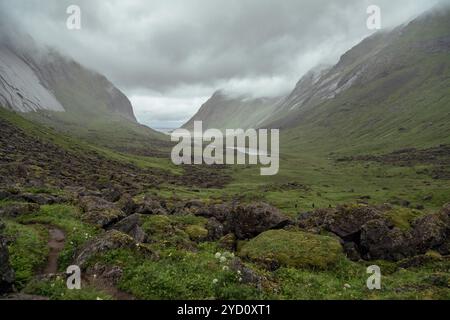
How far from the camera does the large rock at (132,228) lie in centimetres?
2494

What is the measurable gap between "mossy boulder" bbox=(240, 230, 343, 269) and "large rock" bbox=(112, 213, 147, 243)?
22.8ft

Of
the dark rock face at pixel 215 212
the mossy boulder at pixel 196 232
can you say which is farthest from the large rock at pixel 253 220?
the dark rock face at pixel 215 212

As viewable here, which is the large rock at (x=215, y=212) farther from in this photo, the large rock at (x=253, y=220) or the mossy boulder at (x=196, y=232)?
the mossy boulder at (x=196, y=232)

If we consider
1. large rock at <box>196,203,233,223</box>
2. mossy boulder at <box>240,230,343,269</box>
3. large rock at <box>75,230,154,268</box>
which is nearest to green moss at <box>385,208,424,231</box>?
mossy boulder at <box>240,230,343,269</box>

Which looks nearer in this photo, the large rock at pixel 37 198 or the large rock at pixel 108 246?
the large rock at pixel 108 246

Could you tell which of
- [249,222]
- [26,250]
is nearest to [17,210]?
[26,250]

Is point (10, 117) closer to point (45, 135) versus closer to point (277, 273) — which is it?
point (45, 135)

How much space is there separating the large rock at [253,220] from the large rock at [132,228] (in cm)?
841

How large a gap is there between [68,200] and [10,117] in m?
135

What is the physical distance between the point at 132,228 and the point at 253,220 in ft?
32.9

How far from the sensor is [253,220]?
1204 inches

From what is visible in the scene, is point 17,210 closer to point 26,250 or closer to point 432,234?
point 26,250
